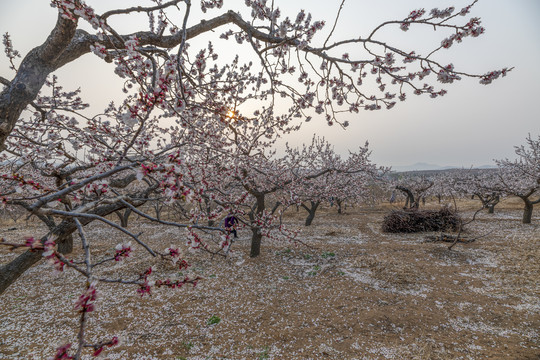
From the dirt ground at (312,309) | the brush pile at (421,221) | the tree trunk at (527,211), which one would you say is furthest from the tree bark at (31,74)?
the tree trunk at (527,211)

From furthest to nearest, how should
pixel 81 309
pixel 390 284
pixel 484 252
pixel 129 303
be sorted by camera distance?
1. pixel 484 252
2. pixel 390 284
3. pixel 129 303
4. pixel 81 309

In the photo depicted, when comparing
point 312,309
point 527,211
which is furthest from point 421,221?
point 312,309

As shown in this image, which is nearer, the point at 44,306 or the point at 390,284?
the point at 44,306

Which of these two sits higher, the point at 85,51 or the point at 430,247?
the point at 85,51

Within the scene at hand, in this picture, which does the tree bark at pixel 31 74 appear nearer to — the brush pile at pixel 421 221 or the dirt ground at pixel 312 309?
the dirt ground at pixel 312 309

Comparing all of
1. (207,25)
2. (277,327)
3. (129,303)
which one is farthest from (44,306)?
(207,25)

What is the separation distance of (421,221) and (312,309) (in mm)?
12455

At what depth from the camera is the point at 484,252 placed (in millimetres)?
9539

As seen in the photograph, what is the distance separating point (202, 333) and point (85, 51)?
214 inches

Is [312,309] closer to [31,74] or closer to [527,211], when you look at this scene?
[31,74]

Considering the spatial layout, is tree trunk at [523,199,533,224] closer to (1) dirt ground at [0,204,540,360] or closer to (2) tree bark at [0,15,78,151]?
(1) dirt ground at [0,204,540,360]

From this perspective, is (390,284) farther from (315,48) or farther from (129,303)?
(129,303)

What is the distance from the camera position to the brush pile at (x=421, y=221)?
14.4 meters

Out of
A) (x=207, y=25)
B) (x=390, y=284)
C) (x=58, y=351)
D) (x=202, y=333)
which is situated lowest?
(x=202, y=333)
